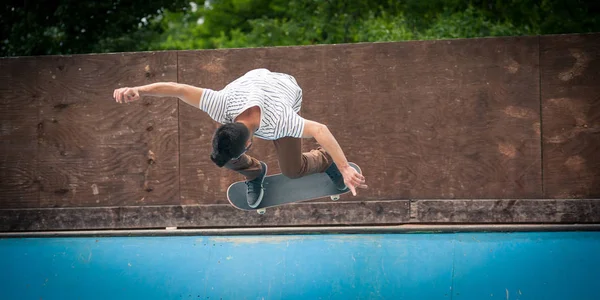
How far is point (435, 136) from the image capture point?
586 cm

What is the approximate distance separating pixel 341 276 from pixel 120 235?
2.27m

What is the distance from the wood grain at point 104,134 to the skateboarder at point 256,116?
1.62 m

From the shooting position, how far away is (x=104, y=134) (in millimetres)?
6090

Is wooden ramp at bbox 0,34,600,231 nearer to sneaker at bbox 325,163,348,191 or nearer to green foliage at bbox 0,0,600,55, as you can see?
sneaker at bbox 325,163,348,191

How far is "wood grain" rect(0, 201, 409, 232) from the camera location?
580 cm

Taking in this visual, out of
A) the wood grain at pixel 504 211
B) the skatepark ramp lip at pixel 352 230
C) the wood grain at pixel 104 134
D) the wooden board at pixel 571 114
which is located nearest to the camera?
the skatepark ramp lip at pixel 352 230

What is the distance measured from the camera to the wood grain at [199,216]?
5801 mm

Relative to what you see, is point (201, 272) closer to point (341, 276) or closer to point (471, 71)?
point (341, 276)

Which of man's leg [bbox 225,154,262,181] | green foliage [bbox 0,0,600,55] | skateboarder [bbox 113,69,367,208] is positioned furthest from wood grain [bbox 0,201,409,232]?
green foliage [bbox 0,0,600,55]

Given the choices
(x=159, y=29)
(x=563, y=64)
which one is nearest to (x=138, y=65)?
(x=563, y=64)

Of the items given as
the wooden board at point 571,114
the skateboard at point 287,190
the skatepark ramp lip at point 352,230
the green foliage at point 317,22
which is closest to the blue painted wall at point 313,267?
the skatepark ramp lip at point 352,230

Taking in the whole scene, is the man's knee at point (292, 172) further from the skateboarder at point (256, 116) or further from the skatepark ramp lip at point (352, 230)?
the skatepark ramp lip at point (352, 230)

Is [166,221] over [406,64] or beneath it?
beneath

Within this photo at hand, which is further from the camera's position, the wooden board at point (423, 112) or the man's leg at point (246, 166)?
the wooden board at point (423, 112)
